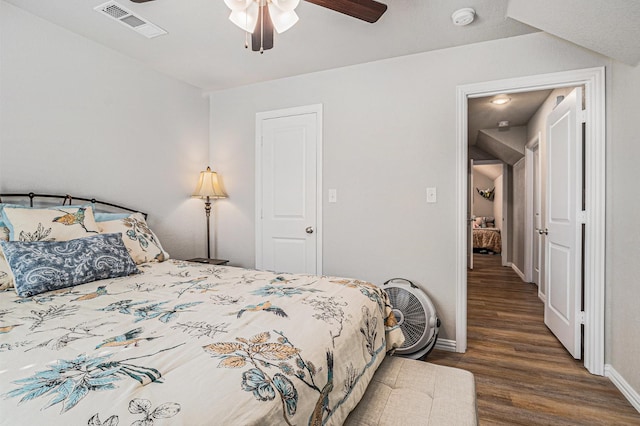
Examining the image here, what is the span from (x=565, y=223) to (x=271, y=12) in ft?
8.74

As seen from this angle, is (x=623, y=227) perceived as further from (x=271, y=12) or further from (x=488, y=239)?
(x=488, y=239)

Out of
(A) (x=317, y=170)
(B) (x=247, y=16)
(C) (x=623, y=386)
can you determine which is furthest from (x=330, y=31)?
(C) (x=623, y=386)

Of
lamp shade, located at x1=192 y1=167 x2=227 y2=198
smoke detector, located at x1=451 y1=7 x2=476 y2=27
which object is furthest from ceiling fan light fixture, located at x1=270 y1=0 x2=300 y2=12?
lamp shade, located at x1=192 y1=167 x2=227 y2=198

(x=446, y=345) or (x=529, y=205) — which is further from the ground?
(x=529, y=205)

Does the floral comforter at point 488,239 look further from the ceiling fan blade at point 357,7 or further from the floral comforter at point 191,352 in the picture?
the ceiling fan blade at point 357,7

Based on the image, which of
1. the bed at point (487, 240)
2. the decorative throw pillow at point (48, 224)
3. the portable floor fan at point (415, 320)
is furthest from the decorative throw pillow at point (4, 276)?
the bed at point (487, 240)

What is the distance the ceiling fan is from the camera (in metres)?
1.66

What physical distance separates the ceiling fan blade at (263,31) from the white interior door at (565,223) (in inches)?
89.6

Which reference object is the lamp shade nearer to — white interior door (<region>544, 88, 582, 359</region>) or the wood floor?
the wood floor

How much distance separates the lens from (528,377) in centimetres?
226

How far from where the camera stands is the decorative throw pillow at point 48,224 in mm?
1790

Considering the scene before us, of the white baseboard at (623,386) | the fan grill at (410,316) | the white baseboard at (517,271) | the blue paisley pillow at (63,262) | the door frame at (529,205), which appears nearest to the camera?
the blue paisley pillow at (63,262)

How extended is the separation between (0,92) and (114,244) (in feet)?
4.03

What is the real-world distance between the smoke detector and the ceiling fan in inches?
29.0
